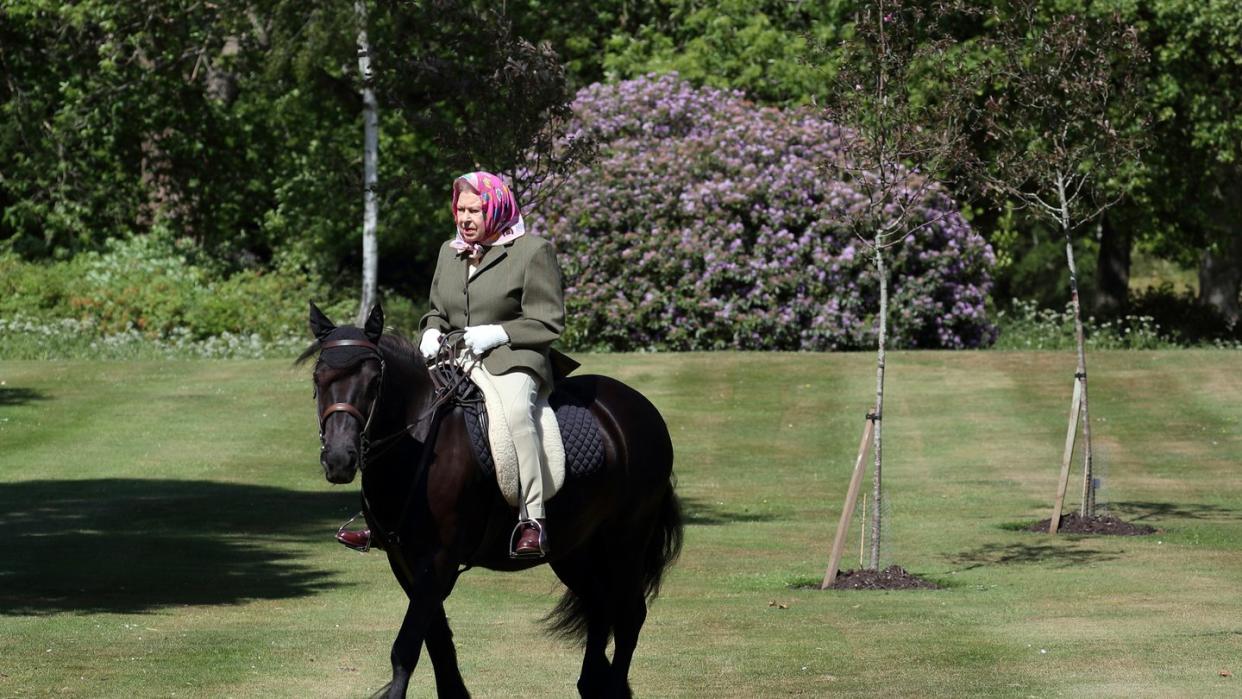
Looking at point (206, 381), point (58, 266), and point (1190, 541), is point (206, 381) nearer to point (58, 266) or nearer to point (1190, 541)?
point (58, 266)

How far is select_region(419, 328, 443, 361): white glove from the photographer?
28.4 feet

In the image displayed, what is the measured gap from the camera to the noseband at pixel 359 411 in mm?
7691

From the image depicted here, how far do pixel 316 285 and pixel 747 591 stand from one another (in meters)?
25.1

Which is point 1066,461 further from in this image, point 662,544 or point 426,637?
point 426,637

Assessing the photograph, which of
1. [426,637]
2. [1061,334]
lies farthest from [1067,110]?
[1061,334]

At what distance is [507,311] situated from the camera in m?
8.90

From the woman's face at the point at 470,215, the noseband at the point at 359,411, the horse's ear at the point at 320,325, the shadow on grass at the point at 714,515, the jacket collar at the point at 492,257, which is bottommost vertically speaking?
the shadow on grass at the point at 714,515

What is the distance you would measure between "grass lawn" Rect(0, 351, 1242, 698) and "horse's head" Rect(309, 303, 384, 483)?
8.98 ft

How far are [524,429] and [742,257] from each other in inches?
933

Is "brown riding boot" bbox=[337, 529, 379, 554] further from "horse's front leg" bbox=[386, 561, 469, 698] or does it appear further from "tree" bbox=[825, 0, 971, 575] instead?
"tree" bbox=[825, 0, 971, 575]

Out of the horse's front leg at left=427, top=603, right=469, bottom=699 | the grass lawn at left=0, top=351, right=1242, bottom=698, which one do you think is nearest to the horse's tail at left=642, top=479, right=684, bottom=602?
the grass lawn at left=0, top=351, right=1242, bottom=698

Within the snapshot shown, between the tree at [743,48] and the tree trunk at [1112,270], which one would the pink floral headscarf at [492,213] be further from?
the tree trunk at [1112,270]

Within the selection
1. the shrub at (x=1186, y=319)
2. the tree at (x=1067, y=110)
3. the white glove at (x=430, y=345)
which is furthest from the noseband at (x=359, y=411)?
the shrub at (x=1186, y=319)

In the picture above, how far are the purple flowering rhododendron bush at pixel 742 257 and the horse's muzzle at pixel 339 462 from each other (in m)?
24.3
